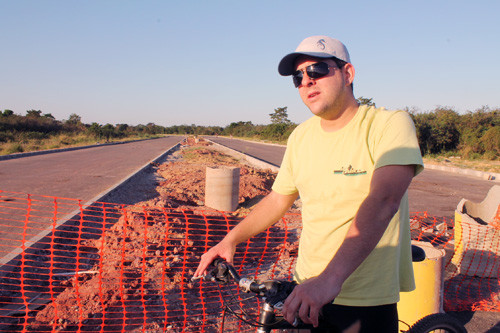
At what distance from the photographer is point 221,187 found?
8.88 m

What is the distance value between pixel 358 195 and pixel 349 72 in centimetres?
55

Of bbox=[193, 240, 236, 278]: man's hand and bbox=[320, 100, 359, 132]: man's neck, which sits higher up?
bbox=[320, 100, 359, 132]: man's neck

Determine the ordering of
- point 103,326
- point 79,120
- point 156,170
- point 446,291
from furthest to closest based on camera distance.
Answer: point 79,120 < point 156,170 < point 446,291 < point 103,326

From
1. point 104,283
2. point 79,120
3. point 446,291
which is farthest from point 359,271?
point 79,120

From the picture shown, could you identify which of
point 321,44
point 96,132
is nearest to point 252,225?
point 321,44

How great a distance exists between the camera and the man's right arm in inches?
75.2

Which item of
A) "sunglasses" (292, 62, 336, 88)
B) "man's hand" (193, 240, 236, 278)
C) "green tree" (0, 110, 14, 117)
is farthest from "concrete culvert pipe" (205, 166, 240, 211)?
"green tree" (0, 110, 14, 117)

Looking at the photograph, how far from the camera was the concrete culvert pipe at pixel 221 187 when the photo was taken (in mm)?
8859

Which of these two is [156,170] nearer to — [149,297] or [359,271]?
[149,297]

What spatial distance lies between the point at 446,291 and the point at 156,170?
14.4 m

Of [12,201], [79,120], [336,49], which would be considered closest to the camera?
[336,49]

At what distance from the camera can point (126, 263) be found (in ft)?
16.2

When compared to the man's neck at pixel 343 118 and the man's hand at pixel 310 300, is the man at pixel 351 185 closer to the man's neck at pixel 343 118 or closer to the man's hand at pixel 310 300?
the man's neck at pixel 343 118

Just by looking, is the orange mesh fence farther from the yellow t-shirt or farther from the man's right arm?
the yellow t-shirt
